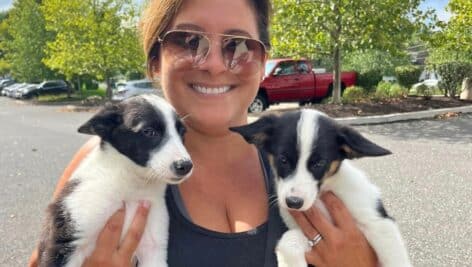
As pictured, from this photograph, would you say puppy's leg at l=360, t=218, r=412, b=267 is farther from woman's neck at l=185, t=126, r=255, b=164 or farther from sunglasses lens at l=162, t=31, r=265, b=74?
sunglasses lens at l=162, t=31, r=265, b=74

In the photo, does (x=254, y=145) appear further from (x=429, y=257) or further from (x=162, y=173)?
(x=429, y=257)

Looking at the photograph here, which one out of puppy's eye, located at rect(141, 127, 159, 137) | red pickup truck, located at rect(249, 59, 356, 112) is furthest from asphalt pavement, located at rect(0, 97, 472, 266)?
red pickup truck, located at rect(249, 59, 356, 112)

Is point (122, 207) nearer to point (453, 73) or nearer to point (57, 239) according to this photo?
point (57, 239)

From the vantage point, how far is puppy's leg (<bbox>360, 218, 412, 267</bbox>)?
2.21 meters

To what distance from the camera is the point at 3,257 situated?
4938mm

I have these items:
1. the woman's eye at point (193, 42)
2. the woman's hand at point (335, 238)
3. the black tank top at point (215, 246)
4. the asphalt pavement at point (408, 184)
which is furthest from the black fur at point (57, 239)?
the asphalt pavement at point (408, 184)

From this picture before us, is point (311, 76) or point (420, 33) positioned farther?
point (311, 76)

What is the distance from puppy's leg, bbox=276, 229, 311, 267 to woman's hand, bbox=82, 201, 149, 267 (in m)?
0.61

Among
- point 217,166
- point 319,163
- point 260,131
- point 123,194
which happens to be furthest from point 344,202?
point 123,194

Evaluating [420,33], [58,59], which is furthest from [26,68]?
[420,33]

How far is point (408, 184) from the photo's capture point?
6.85 m

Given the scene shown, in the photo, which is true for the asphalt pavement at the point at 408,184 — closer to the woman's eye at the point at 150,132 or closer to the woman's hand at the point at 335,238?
the woman's hand at the point at 335,238

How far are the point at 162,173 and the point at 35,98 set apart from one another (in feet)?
125

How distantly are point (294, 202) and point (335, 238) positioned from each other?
0.77 feet
